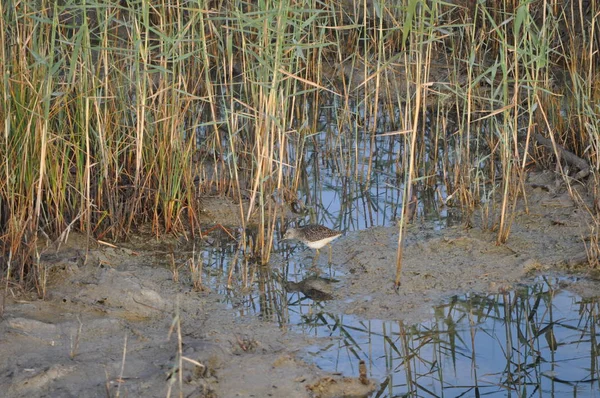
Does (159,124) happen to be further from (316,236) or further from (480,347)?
(480,347)

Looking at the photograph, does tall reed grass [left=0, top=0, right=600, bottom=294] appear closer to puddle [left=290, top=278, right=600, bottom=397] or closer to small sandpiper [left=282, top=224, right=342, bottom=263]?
small sandpiper [left=282, top=224, right=342, bottom=263]

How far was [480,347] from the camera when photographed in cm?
447

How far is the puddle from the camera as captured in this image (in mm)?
4090

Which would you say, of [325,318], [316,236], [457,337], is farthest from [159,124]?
[457,337]

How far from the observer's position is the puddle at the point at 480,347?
4.09 m

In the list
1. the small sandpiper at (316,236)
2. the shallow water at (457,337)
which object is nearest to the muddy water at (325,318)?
the shallow water at (457,337)

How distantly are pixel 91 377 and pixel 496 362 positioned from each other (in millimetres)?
1918

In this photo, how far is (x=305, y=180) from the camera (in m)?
7.27

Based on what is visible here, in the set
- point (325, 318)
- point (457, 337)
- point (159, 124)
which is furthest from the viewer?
point (159, 124)

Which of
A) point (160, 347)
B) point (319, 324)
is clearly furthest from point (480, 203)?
point (160, 347)

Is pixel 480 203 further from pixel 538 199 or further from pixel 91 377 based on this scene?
pixel 91 377

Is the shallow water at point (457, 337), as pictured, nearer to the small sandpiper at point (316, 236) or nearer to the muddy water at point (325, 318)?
the muddy water at point (325, 318)

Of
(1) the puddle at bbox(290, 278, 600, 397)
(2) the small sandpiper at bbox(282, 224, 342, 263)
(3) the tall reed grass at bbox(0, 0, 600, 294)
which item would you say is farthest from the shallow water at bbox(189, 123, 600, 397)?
(3) the tall reed grass at bbox(0, 0, 600, 294)

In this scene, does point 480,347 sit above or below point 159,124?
below
